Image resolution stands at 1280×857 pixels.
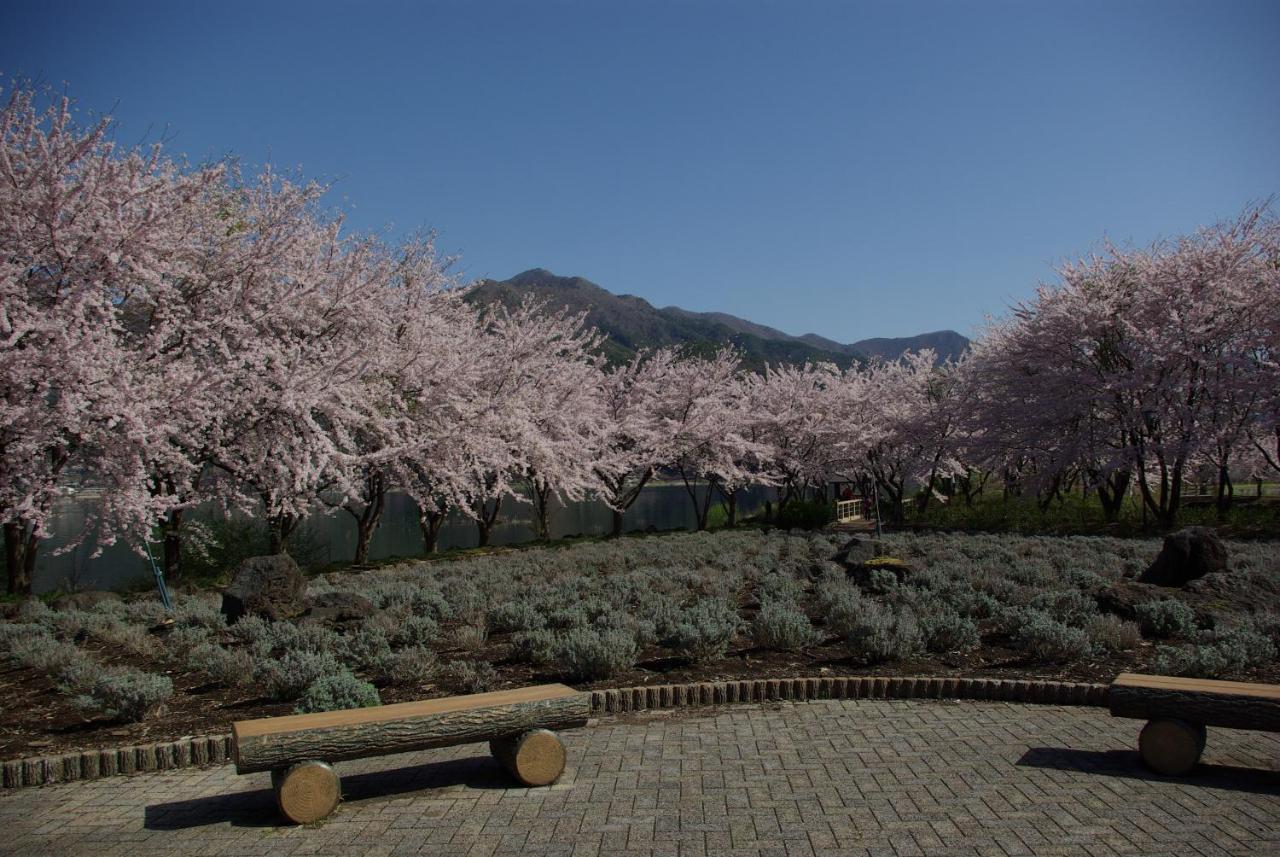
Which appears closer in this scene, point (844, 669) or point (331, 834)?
point (331, 834)

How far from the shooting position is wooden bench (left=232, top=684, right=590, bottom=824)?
523cm

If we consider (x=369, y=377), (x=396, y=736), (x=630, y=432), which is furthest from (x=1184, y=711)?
(x=630, y=432)

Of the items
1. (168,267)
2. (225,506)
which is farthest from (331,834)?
(225,506)

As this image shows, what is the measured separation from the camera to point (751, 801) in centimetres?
539

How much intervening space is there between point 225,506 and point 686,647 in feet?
35.0

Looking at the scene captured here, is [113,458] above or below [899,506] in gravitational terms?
above

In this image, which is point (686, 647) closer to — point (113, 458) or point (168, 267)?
point (113, 458)

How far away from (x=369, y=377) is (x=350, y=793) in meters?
13.5

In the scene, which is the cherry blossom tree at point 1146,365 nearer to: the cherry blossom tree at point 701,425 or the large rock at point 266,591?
the cherry blossom tree at point 701,425

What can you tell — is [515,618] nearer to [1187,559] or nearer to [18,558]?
[1187,559]

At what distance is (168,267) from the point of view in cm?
1257

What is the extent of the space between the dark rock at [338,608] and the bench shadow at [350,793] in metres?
4.85

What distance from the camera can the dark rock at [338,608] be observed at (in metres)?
10.8

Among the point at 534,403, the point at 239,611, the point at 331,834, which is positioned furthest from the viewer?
the point at 534,403
